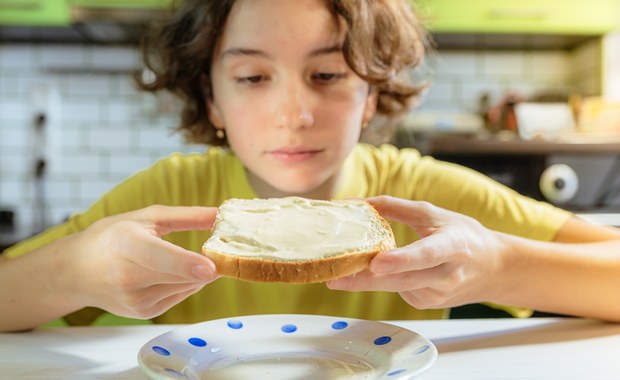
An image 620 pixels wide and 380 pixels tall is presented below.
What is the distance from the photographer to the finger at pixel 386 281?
59 cm

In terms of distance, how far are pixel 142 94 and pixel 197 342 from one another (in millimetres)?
2068

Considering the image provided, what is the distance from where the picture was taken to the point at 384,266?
55 cm

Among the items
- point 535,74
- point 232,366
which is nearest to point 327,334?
point 232,366

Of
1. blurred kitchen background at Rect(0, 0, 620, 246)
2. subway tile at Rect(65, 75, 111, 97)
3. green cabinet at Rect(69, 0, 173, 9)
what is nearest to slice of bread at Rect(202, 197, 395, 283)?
blurred kitchen background at Rect(0, 0, 620, 246)

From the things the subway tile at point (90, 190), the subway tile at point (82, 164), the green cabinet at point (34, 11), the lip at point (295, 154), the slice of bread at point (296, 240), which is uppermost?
the green cabinet at point (34, 11)

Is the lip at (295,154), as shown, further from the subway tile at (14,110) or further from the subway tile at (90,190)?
the subway tile at (14,110)

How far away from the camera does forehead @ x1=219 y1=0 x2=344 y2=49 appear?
3.14 feet

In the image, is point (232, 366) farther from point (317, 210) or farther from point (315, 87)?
point (315, 87)

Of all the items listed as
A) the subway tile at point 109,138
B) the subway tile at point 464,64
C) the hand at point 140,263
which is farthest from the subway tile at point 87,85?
the hand at point 140,263

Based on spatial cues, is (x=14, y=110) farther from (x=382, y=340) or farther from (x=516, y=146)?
(x=382, y=340)

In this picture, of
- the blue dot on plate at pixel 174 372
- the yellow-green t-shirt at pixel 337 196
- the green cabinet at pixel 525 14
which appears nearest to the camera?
the blue dot on plate at pixel 174 372

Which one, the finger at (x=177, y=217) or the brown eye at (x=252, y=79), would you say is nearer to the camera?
the finger at (x=177, y=217)

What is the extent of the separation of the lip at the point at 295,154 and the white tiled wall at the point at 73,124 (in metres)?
1.61

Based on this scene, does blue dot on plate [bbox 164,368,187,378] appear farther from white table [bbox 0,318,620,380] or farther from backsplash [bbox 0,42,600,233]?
backsplash [bbox 0,42,600,233]
